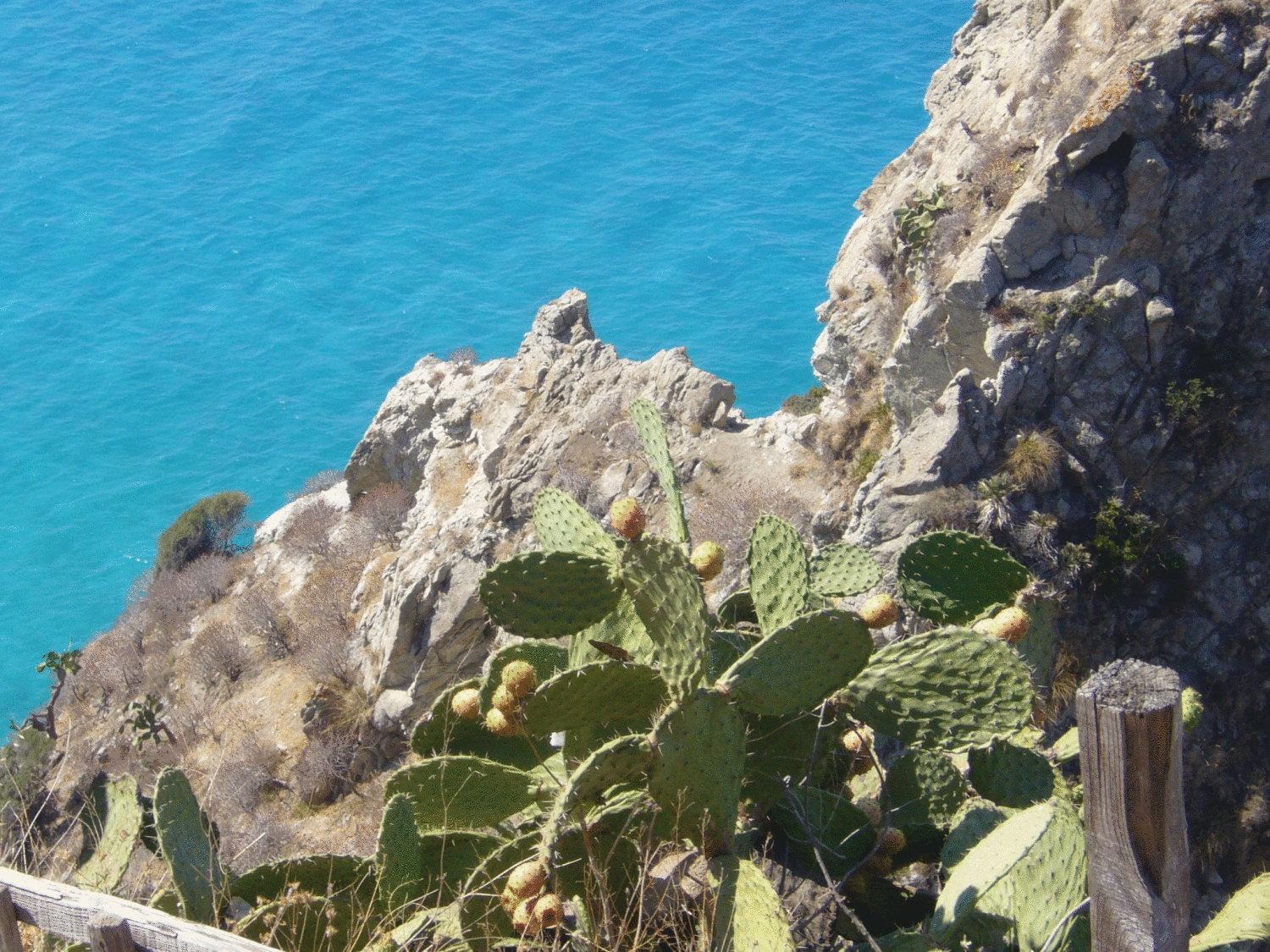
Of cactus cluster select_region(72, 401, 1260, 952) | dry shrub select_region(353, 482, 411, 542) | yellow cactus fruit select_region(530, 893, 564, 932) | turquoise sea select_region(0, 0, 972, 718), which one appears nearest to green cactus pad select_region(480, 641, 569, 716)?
cactus cluster select_region(72, 401, 1260, 952)

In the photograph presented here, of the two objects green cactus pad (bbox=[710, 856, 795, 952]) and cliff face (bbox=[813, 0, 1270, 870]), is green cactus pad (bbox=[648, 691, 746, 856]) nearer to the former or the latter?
green cactus pad (bbox=[710, 856, 795, 952])

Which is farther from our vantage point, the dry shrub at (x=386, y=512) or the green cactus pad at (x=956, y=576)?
the dry shrub at (x=386, y=512)

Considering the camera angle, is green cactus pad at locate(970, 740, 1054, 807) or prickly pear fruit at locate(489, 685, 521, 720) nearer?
prickly pear fruit at locate(489, 685, 521, 720)

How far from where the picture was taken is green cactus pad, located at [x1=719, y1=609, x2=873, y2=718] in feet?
8.77

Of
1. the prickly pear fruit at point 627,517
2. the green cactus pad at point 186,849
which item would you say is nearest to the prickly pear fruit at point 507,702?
the prickly pear fruit at point 627,517

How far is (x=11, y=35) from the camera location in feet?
108

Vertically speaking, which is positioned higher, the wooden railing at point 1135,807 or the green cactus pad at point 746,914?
the wooden railing at point 1135,807

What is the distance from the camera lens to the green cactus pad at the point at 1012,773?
10.4 ft

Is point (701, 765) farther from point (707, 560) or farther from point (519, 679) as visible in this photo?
point (707, 560)

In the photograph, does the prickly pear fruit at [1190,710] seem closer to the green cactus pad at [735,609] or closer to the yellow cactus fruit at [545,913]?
the green cactus pad at [735,609]

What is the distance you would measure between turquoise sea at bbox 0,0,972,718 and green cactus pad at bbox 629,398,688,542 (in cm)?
1799

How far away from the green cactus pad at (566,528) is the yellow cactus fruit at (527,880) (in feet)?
2.91

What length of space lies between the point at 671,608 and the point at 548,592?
0.37 metres

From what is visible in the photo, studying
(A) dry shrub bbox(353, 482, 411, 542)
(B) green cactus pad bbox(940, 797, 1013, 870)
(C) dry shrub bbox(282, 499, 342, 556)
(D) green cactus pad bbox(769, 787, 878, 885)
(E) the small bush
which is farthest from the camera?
(C) dry shrub bbox(282, 499, 342, 556)
